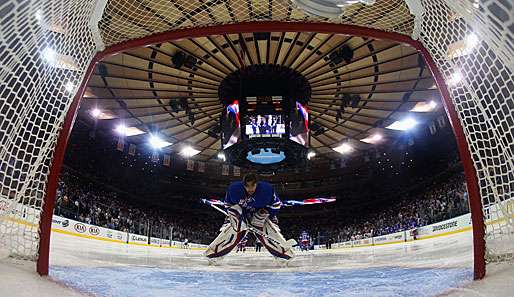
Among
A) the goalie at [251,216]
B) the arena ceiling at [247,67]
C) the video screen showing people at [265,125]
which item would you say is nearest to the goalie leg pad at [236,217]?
the goalie at [251,216]

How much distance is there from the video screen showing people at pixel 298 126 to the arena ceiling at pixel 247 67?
49.6 inches

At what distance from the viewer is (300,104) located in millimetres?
9602

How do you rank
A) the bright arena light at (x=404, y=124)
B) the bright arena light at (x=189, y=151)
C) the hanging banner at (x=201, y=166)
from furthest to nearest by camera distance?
the hanging banner at (x=201, y=166)
the bright arena light at (x=189, y=151)
the bright arena light at (x=404, y=124)

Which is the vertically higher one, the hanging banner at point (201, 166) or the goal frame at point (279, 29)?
the hanging banner at point (201, 166)

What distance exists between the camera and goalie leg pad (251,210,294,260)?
432cm

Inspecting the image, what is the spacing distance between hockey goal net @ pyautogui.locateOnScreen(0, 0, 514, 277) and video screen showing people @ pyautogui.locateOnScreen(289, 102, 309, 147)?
627 centimetres

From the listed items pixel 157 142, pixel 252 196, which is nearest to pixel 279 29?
pixel 252 196

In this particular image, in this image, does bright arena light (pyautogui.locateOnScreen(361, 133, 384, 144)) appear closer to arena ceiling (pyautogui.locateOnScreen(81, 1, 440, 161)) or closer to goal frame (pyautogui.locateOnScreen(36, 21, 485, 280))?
arena ceiling (pyautogui.locateOnScreen(81, 1, 440, 161))

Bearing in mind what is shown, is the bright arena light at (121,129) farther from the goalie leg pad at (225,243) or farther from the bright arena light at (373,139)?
the goalie leg pad at (225,243)

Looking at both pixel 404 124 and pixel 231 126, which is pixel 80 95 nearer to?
pixel 231 126

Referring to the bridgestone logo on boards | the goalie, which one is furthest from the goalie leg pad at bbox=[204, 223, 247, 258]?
the bridgestone logo on boards

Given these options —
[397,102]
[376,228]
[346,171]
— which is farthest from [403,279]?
[346,171]

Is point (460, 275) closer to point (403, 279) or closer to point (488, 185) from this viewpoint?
point (403, 279)

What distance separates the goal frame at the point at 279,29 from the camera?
2123 mm
